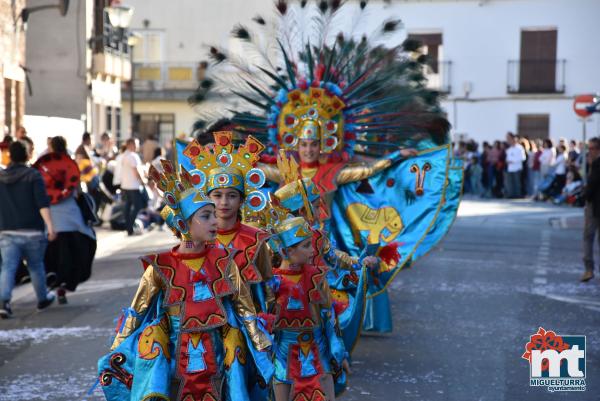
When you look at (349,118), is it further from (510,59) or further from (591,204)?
(510,59)

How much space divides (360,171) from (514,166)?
69.8ft

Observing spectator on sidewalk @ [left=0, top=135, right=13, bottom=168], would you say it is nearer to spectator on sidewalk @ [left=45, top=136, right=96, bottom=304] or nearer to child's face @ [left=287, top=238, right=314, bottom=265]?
spectator on sidewalk @ [left=45, top=136, right=96, bottom=304]

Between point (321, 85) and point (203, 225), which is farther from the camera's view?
point (321, 85)

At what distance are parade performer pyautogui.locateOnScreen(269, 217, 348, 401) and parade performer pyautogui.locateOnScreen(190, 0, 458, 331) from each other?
254 centimetres

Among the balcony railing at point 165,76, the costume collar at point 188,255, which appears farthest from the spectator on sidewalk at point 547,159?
the costume collar at point 188,255

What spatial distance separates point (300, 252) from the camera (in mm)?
6312

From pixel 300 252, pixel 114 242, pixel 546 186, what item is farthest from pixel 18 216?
pixel 546 186

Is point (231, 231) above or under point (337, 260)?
above

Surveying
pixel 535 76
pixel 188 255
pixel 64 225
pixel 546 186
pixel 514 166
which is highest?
pixel 535 76

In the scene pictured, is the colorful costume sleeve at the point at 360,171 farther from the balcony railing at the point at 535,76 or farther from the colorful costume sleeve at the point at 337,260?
the balcony railing at the point at 535,76

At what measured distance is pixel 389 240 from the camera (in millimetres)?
9758

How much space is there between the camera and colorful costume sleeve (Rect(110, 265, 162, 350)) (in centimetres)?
538

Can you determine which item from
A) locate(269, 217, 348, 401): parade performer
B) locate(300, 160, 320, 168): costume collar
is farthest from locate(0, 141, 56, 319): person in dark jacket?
locate(269, 217, 348, 401): parade performer

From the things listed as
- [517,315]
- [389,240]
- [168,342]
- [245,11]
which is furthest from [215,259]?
[245,11]
